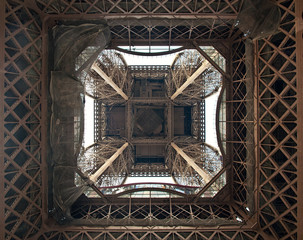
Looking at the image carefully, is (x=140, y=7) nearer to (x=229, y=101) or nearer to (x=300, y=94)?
(x=229, y=101)

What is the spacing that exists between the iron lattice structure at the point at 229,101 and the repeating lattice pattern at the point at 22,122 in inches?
1.7

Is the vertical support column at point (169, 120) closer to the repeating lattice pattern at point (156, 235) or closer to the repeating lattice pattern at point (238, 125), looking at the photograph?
the repeating lattice pattern at point (238, 125)

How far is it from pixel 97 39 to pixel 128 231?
1128 centimetres

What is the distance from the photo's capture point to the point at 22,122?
26.5ft

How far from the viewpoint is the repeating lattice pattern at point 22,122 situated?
776 cm

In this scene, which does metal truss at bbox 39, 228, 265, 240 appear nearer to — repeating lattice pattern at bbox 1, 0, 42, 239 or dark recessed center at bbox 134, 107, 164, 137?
repeating lattice pattern at bbox 1, 0, 42, 239

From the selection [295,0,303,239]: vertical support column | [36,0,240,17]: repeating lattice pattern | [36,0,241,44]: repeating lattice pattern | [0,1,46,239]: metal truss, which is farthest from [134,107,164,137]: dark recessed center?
[295,0,303,239]: vertical support column

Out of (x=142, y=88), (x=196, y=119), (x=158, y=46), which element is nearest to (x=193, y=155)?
(x=196, y=119)

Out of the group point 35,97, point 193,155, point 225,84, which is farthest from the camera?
point 193,155

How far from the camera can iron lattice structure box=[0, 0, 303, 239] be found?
792cm

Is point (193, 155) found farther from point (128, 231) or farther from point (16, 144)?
point (16, 144)

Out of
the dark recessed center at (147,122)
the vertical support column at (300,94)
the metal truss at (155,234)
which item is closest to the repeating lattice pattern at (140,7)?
the vertical support column at (300,94)

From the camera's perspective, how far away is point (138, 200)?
39.3 ft

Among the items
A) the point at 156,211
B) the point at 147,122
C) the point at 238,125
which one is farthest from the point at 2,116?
the point at 147,122
